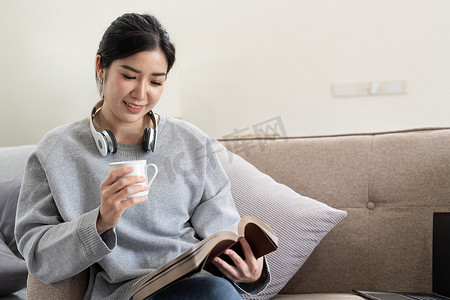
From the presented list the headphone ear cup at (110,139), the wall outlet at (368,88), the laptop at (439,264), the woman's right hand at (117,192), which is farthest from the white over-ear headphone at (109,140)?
the wall outlet at (368,88)

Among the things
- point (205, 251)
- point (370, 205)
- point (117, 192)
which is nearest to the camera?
point (205, 251)

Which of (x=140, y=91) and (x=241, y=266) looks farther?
(x=140, y=91)

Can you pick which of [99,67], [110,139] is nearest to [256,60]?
[99,67]

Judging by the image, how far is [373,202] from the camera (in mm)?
1724

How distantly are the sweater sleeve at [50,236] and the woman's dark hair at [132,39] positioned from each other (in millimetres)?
351

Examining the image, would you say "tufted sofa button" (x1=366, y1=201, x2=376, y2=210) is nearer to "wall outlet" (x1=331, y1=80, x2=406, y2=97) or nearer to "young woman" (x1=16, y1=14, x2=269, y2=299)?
"young woman" (x1=16, y1=14, x2=269, y2=299)

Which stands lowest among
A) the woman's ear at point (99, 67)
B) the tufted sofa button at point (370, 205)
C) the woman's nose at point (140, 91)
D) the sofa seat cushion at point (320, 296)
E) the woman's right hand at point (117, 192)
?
the sofa seat cushion at point (320, 296)

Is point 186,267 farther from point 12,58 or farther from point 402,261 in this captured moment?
point 12,58

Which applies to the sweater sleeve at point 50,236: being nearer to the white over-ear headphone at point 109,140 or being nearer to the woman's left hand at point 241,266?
the white over-ear headphone at point 109,140

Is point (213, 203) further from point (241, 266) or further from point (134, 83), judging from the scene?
point (134, 83)

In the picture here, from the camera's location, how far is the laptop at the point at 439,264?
1441 millimetres

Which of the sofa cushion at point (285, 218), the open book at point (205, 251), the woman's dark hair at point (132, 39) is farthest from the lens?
the sofa cushion at point (285, 218)

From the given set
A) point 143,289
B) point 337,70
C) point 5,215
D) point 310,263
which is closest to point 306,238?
point 310,263

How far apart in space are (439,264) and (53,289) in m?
1.08
